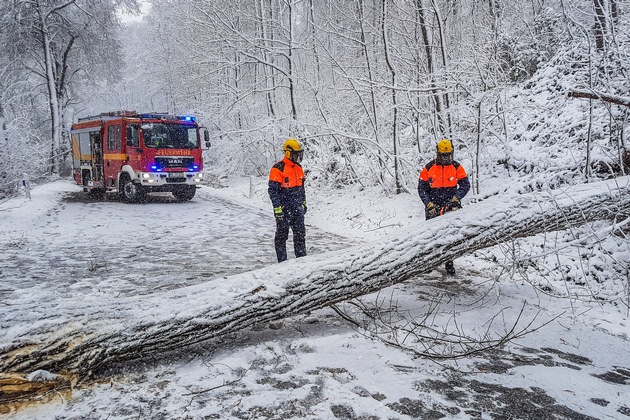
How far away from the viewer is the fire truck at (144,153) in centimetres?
1355

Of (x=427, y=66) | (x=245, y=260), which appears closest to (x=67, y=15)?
(x=427, y=66)

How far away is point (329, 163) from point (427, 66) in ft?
16.9

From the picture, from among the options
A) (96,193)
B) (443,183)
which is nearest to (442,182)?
(443,183)

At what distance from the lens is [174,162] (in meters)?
14.1

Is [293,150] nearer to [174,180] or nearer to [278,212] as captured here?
[278,212]

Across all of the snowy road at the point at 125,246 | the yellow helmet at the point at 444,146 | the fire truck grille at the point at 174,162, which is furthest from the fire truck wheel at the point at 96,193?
the yellow helmet at the point at 444,146

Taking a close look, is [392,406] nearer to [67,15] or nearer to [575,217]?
[575,217]

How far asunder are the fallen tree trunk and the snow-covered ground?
0.62ft

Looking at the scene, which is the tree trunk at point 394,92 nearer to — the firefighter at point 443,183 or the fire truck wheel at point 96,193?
the firefighter at point 443,183

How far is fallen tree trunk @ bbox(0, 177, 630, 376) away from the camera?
3.16 metres

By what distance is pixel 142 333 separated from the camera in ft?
11.1

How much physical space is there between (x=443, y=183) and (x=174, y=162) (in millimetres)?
10407

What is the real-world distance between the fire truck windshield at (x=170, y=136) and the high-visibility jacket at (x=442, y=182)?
33.6ft

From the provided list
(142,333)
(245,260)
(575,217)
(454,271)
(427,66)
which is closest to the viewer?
(142,333)
